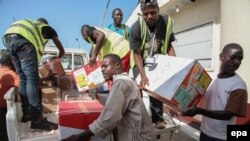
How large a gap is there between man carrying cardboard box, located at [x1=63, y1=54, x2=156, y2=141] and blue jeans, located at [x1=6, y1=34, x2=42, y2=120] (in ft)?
2.52

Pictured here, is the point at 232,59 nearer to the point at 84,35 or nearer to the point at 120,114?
the point at 120,114

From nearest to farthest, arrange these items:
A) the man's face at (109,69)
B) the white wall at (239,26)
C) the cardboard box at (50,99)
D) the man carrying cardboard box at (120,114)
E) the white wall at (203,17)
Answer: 1. the man carrying cardboard box at (120,114)
2. the man's face at (109,69)
3. the cardboard box at (50,99)
4. the white wall at (239,26)
5. the white wall at (203,17)

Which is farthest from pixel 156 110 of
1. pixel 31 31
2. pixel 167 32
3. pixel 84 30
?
pixel 31 31

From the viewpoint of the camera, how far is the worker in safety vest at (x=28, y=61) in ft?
8.34

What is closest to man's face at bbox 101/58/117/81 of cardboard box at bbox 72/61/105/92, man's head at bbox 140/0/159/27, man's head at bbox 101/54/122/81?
man's head at bbox 101/54/122/81

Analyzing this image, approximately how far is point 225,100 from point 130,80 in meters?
0.73

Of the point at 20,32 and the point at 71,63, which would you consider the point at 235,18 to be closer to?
the point at 20,32

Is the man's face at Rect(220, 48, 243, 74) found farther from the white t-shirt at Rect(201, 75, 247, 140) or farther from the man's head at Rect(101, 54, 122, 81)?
the man's head at Rect(101, 54, 122, 81)

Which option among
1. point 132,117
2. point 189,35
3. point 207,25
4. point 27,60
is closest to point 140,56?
point 132,117

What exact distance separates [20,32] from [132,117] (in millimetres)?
1484

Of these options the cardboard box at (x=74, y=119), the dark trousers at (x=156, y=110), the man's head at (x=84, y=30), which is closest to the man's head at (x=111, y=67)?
the cardboard box at (x=74, y=119)

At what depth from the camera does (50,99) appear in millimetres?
3143

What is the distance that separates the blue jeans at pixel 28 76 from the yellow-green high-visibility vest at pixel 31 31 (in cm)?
6

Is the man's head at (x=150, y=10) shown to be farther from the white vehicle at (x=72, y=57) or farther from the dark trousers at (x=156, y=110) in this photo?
the white vehicle at (x=72, y=57)
